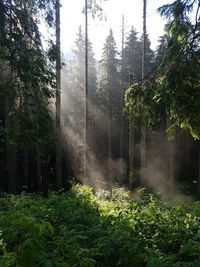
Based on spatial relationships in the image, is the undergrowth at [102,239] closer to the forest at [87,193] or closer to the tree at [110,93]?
the forest at [87,193]

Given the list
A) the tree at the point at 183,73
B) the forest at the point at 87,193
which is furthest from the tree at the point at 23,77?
the tree at the point at 183,73

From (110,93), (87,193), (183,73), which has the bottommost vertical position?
(87,193)

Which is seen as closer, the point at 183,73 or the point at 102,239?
the point at 102,239

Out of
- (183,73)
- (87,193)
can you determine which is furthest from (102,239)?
(87,193)

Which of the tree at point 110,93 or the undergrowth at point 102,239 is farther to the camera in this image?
the tree at point 110,93

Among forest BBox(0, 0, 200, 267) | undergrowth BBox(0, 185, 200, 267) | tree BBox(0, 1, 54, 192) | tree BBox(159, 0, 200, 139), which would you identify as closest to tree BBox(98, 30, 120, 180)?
forest BBox(0, 0, 200, 267)

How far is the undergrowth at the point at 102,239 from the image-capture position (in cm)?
402

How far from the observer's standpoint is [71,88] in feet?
139

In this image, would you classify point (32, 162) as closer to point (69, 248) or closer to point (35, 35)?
point (35, 35)

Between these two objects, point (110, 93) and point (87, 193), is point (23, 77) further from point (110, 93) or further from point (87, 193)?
point (110, 93)

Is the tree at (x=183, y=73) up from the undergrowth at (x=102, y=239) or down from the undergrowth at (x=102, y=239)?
up

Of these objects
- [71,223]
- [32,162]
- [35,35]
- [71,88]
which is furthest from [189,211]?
[71,88]

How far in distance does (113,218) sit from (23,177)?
69.8ft

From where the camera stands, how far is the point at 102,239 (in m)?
5.53
